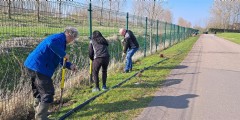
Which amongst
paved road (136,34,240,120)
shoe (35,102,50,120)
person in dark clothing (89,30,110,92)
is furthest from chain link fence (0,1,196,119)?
paved road (136,34,240,120)

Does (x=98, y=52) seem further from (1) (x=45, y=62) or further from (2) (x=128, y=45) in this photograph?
(2) (x=128, y=45)

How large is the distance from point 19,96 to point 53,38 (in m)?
1.70

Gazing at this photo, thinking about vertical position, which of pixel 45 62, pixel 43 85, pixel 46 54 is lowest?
pixel 43 85

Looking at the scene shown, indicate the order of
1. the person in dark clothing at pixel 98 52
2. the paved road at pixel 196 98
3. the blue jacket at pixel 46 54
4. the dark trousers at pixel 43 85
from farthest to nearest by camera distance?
the person in dark clothing at pixel 98 52 < the paved road at pixel 196 98 < the dark trousers at pixel 43 85 < the blue jacket at pixel 46 54

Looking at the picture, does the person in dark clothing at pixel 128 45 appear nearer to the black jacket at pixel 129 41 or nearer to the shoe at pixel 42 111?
the black jacket at pixel 129 41

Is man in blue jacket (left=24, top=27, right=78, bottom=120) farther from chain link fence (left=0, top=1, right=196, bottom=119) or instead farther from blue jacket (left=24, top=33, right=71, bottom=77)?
chain link fence (left=0, top=1, right=196, bottom=119)

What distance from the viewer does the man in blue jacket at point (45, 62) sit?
497 centimetres

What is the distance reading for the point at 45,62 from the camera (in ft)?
16.6

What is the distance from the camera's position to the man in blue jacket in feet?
16.3

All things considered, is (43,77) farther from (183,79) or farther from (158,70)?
(158,70)

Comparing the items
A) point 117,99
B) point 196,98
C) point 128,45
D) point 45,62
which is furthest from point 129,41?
point 45,62

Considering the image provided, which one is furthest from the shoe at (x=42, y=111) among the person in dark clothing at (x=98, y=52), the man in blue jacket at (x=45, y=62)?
the person in dark clothing at (x=98, y=52)

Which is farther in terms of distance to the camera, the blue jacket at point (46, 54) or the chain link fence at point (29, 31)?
the chain link fence at point (29, 31)

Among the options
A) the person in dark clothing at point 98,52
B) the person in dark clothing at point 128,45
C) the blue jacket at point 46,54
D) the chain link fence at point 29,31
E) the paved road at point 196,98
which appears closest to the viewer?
the blue jacket at point 46,54
